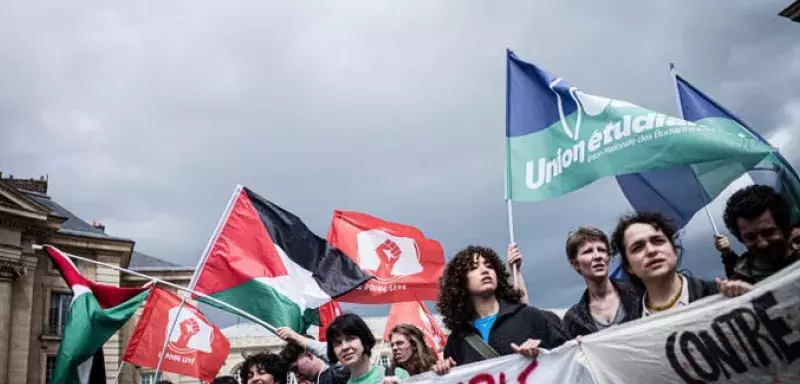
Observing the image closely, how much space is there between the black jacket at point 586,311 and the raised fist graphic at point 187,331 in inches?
296

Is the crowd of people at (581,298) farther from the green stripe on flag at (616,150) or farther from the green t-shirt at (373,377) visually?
the green stripe on flag at (616,150)

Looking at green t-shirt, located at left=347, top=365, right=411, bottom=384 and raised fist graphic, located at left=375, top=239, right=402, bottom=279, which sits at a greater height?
raised fist graphic, located at left=375, top=239, right=402, bottom=279

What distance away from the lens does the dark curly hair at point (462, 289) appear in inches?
173

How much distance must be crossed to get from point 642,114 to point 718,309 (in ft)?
9.37

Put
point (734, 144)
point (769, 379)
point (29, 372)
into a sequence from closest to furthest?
point (769, 379) < point (734, 144) < point (29, 372)

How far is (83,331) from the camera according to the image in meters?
7.37

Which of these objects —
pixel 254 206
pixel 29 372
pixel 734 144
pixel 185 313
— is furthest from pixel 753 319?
pixel 29 372

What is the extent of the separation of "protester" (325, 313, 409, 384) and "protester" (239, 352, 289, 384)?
102 cm

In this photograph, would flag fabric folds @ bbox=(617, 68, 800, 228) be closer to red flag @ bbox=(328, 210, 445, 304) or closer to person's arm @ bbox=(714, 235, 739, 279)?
person's arm @ bbox=(714, 235, 739, 279)

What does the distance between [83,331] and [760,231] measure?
679cm

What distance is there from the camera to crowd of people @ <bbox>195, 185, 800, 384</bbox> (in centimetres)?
358

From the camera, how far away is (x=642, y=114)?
19.0ft

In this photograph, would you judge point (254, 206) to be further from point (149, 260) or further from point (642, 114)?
point (149, 260)

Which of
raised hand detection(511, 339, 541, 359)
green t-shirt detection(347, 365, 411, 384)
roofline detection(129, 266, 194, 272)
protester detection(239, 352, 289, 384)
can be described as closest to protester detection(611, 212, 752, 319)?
raised hand detection(511, 339, 541, 359)
